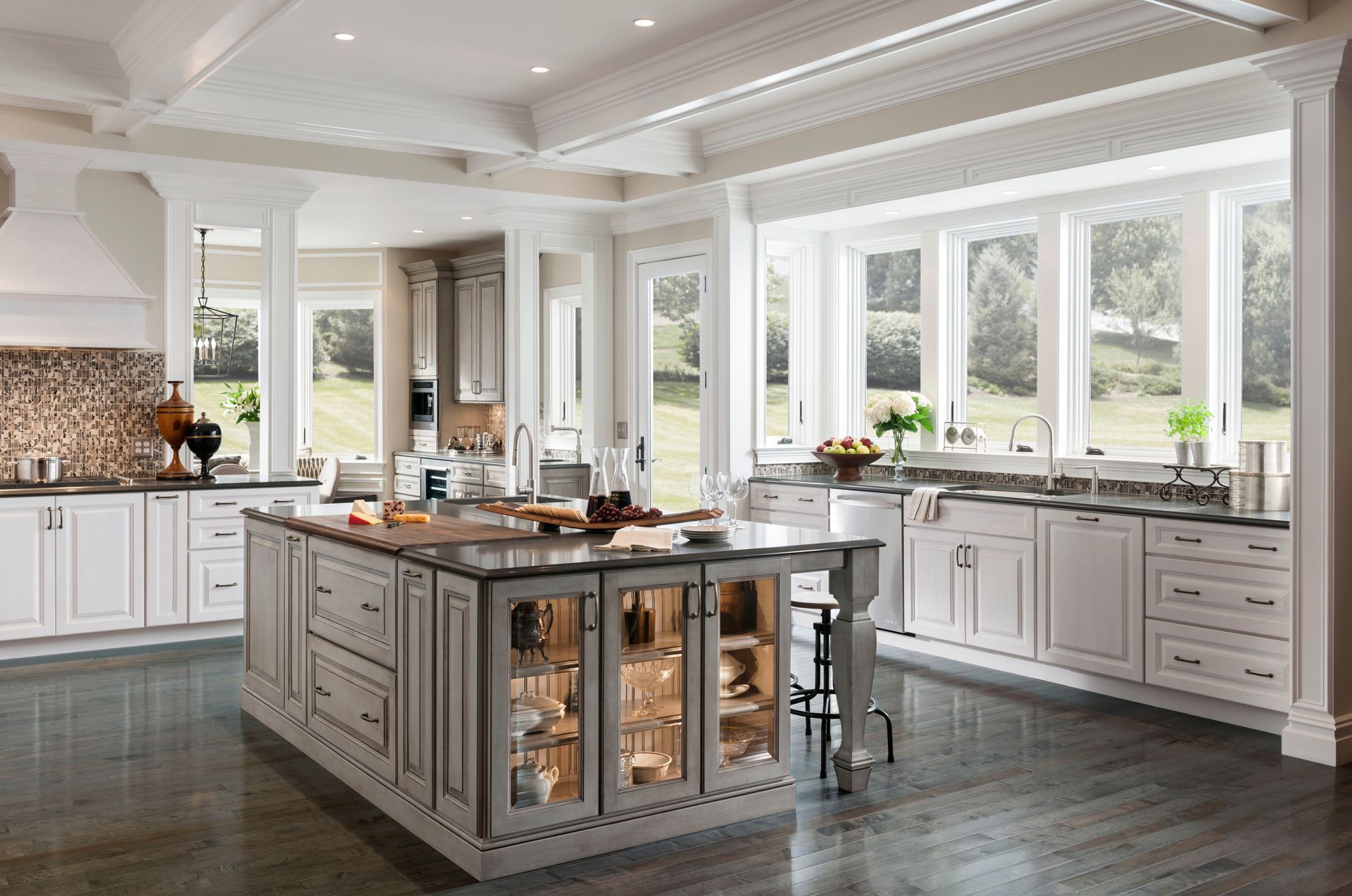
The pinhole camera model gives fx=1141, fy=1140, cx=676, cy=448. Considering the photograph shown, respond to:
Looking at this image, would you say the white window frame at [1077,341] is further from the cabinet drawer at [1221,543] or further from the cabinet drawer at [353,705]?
the cabinet drawer at [353,705]

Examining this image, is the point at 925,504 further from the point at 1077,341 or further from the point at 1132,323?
the point at 1132,323

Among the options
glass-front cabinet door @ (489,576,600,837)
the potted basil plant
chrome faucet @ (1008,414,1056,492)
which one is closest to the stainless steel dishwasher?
chrome faucet @ (1008,414,1056,492)

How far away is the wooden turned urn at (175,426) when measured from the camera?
6652 mm

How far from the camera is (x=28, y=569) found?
19.5ft

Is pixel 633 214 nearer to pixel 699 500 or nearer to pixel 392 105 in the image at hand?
pixel 392 105

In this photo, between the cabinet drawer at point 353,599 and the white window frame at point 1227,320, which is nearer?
the cabinet drawer at point 353,599

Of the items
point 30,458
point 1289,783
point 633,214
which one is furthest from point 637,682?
point 633,214

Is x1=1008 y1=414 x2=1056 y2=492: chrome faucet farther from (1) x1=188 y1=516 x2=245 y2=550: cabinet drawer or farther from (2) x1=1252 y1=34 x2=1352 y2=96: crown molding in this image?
(1) x1=188 y1=516 x2=245 y2=550: cabinet drawer

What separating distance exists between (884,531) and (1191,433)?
1.66 m

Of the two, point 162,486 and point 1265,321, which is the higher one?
point 1265,321

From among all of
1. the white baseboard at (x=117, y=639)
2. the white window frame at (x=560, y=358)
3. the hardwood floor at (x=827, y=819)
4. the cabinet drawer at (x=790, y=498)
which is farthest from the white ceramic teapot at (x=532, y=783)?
the white window frame at (x=560, y=358)

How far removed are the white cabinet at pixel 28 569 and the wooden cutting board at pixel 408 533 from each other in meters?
2.29

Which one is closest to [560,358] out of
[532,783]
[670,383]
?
[670,383]

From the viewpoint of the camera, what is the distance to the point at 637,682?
11.6ft
